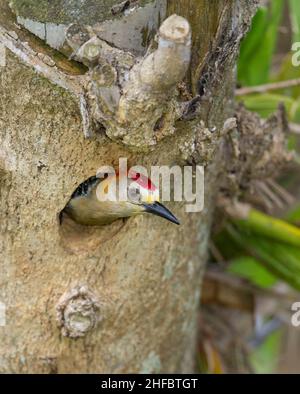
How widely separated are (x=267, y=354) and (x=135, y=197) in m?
1.36

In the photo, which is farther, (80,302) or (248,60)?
(248,60)

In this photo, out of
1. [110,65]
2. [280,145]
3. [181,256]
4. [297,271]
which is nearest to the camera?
[110,65]

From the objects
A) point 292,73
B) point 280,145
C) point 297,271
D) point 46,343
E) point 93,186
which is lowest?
point 46,343

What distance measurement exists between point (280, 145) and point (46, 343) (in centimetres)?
63

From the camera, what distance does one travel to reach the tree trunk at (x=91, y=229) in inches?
44.0

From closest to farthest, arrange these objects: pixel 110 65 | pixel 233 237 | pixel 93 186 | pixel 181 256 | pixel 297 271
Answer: pixel 110 65
pixel 93 186
pixel 181 256
pixel 297 271
pixel 233 237

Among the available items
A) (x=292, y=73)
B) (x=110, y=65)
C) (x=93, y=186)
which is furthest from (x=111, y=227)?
(x=292, y=73)

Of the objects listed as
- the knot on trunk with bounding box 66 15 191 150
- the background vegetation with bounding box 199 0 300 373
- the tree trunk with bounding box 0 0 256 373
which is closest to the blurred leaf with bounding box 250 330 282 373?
the background vegetation with bounding box 199 0 300 373

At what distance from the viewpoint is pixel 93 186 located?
133 cm

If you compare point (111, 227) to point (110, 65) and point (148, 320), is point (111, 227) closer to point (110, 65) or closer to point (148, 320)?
point (148, 320)

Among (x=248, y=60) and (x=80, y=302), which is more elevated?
(x=248, y=60)

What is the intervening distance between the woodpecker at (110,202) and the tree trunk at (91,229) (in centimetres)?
3

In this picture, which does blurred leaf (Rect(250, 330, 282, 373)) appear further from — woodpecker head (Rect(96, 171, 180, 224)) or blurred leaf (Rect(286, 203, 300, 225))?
woodpecker head (Rect(96, 171, 180, 224))

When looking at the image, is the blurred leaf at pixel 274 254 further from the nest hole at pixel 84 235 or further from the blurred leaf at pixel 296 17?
the nest hole at pixel 84 235
